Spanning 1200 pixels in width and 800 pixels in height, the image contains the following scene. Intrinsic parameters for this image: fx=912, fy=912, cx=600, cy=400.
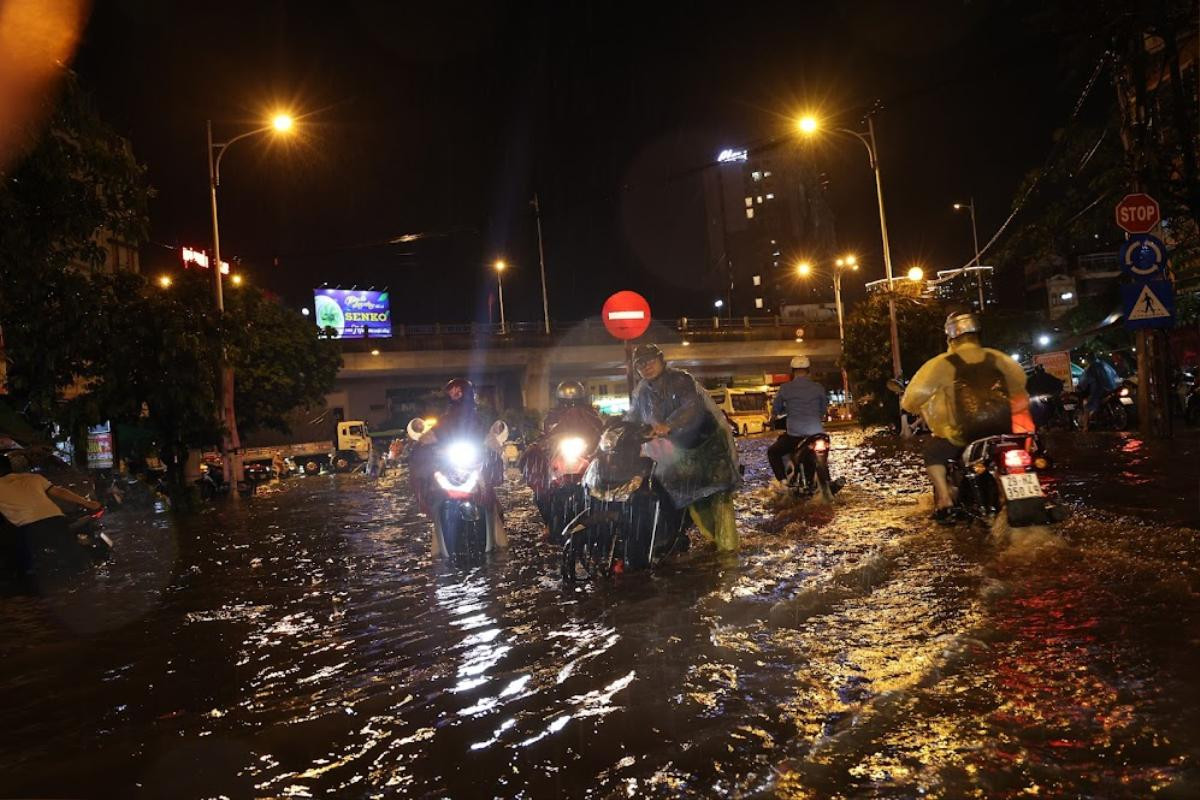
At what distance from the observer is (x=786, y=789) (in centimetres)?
283

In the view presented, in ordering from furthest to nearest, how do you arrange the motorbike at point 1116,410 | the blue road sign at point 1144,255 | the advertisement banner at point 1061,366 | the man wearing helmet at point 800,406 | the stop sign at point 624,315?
the advertisement banner at point 1061,366, the stop sign at point 624,315, the motorbike at point 1116,410, the blue road sign at point 1144,255, the man wearing helmet at point 800,406

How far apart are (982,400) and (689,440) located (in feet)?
6.98

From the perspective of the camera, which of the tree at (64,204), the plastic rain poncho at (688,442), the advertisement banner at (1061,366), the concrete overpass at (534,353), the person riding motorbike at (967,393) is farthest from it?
the concrete overpass at (534,353)

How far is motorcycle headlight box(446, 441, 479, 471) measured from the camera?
7945mm

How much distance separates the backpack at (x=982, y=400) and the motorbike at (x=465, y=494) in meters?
3.97

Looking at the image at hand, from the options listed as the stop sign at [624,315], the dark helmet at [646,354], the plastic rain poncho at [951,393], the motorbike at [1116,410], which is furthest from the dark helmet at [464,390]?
the motorbike at [1116,410]

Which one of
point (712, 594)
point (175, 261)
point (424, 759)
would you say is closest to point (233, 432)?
point (712, 594)

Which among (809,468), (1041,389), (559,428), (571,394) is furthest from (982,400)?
(1041,389)

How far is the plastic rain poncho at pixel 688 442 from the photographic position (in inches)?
268

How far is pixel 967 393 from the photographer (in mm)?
6625

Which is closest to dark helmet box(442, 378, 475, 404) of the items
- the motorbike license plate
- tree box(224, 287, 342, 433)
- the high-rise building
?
the motorbike license plate

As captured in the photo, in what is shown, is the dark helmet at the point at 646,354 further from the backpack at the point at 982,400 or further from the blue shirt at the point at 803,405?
the blue shirt at the point at 803,405

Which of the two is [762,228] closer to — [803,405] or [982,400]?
[803,405]

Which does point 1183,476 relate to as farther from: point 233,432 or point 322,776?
point 233,432
